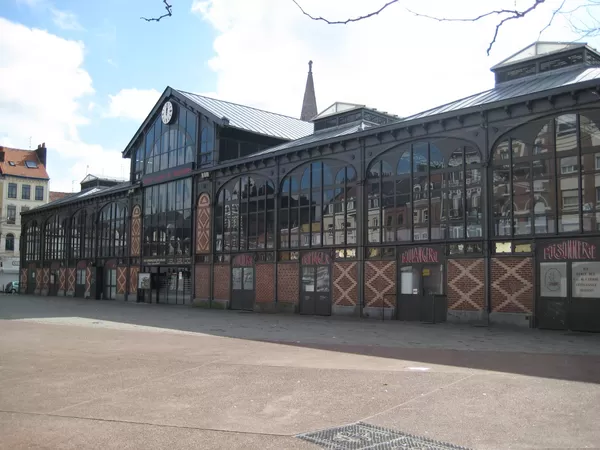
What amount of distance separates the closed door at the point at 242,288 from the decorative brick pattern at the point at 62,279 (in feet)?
82.7

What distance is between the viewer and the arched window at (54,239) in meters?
52.3

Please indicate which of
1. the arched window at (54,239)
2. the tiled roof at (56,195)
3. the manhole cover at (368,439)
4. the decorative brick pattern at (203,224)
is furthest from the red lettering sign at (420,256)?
the tiled roof at (56,195)

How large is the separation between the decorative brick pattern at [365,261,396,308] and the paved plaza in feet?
23.1

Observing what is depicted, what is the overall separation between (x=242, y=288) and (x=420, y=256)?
39.2 feet

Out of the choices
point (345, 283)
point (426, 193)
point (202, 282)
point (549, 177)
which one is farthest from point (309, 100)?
point (549, 177)

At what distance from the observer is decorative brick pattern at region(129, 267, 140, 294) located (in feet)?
135

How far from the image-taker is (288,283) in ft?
95.4

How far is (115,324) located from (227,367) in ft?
40.6

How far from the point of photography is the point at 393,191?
2466 cm

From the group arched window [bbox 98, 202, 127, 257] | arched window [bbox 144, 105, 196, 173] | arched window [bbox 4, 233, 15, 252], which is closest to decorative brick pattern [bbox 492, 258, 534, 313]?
arched window [bbox 144, 105, 196, 173]

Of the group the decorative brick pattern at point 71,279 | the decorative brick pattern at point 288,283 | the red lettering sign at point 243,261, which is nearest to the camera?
the decorative brick pattern at point 288,283

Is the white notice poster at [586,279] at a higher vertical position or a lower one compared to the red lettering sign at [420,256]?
lower

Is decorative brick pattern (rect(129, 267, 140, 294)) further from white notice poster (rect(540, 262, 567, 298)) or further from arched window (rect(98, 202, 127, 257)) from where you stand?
white notice poster (rect(540, 262, 567, 298))

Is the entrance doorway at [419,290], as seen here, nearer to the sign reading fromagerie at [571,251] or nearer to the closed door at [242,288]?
the sign reading fromagerie at [571,251]
